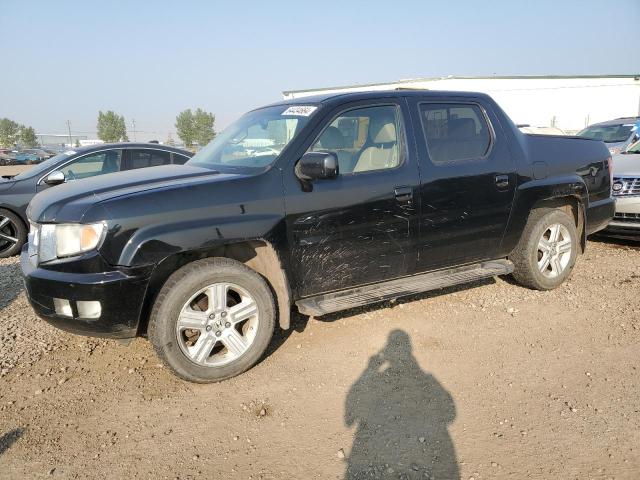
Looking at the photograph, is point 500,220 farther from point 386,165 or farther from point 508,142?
point 386,165

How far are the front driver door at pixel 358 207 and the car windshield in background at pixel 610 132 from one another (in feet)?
34.9

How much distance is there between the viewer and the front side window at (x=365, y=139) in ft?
11.7

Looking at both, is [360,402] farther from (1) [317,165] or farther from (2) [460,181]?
(2) [460,181]

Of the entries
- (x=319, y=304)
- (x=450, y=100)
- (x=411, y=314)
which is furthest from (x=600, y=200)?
(x=319, y=304)

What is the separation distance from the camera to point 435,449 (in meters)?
2.52

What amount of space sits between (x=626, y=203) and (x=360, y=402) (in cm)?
505

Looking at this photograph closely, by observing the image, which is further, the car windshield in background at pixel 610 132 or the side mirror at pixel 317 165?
the car windshield in background at pixel 610 132

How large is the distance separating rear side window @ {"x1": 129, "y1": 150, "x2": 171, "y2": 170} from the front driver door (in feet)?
15.1

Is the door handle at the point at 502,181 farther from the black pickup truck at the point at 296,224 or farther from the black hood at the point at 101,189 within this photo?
the black hood at the point at 101,189

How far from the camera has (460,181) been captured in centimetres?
391

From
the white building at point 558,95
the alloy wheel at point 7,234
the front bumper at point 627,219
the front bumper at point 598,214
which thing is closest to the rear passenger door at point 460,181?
the front bumper at point 598,214

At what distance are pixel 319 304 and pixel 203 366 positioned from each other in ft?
3.00

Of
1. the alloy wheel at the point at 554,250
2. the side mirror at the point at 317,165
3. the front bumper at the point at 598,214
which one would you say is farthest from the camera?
the front bumper at the point at 598,214

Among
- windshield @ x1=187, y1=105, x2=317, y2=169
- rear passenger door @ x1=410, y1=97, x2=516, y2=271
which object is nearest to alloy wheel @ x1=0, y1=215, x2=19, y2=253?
windshield @ x1=187, y1=105, x2=317, y2=169
